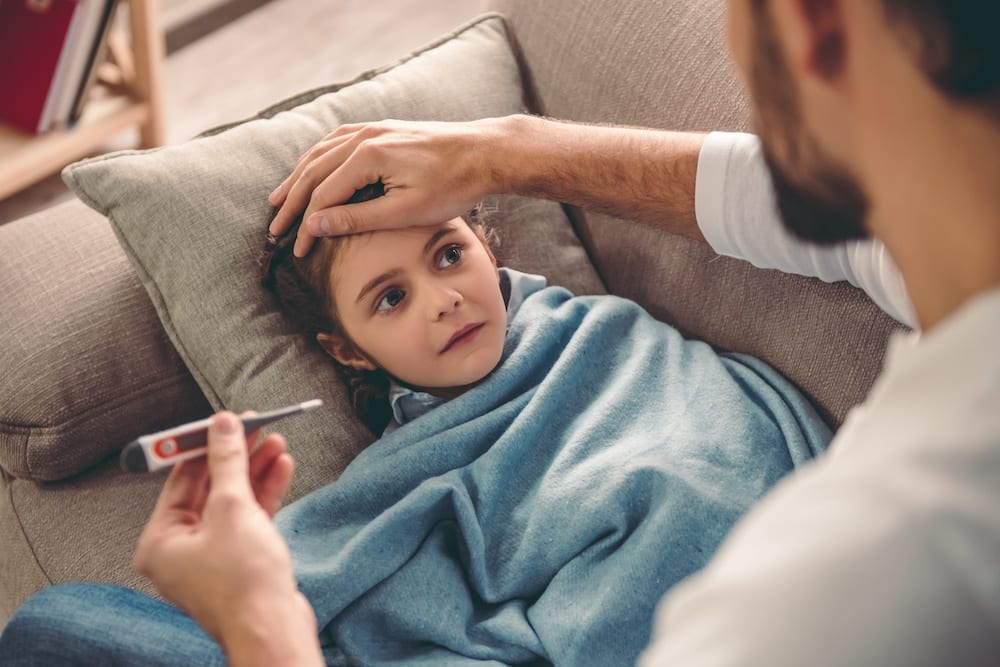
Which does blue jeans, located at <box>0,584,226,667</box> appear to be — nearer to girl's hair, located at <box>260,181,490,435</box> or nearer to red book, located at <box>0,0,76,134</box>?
girl's hair, located at <box>260,181,490,435</box>

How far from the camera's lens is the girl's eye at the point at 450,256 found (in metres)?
1.23

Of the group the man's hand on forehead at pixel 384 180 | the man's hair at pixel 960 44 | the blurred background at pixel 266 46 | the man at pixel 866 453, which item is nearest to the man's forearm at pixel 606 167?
the man's hand on forehead at pixel 384 180

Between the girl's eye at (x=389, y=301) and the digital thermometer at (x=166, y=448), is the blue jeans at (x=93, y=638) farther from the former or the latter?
the girl's eye at (x=389, y=301)

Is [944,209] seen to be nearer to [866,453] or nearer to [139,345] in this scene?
[866,453]

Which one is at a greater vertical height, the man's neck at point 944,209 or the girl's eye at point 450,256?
the man's neck at point 944,209

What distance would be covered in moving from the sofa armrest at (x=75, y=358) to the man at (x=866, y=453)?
47 centimetres

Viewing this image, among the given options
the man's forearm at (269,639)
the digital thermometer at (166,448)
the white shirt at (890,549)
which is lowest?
the man's forearm at (269,639)

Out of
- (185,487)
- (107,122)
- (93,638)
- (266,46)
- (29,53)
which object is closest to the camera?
(185,487)

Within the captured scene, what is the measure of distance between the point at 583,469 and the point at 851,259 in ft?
1.31

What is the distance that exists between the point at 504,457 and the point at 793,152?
569 millimetres

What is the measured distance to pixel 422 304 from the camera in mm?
1193

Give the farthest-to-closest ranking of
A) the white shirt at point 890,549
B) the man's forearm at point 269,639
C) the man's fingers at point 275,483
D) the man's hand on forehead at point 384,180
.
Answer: the man's hand on forehead at point 384,180, the man's fingers at point 275,483, the man's forearm at point 269,639, the white shirt at point 890,549

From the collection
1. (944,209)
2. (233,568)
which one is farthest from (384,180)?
(944,209)

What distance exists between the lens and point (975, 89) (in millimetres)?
561
